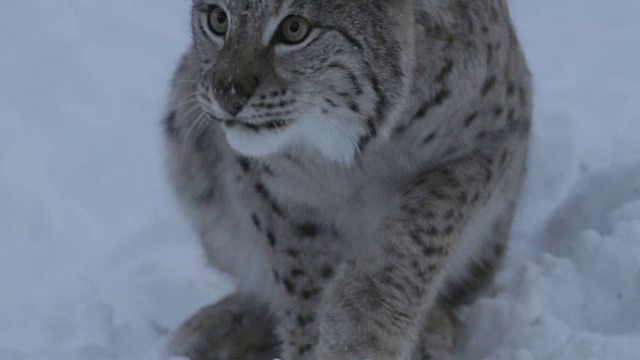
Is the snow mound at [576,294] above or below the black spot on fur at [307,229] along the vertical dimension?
below

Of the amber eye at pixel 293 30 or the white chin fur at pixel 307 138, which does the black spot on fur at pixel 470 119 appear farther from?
the amber eye at pixel 293 30

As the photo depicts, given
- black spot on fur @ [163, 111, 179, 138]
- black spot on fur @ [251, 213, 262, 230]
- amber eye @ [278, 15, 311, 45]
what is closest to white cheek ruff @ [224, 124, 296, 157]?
amber eye @ [278, 15, 311, 45]

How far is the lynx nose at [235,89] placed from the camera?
3447 mm

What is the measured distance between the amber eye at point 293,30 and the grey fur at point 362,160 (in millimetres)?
18

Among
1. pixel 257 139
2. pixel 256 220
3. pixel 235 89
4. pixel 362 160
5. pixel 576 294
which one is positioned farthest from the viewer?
pixel 576 294

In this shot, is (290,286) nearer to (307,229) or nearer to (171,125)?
(307,229)

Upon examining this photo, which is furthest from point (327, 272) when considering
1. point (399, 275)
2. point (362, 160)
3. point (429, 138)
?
point (429, 138)

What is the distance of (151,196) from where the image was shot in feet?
17.8

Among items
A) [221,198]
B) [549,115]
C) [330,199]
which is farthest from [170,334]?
[549,115]

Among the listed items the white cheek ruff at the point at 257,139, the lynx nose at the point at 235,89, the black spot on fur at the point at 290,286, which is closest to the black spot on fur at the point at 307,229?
the black spot on fur at the point at 290,286

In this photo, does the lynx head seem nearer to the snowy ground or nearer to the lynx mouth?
the lynx mouth

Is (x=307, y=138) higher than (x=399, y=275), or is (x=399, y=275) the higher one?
(x=307, y=138)

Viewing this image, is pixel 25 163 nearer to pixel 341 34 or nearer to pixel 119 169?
pixel 119 169

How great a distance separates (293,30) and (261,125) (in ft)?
0.82
